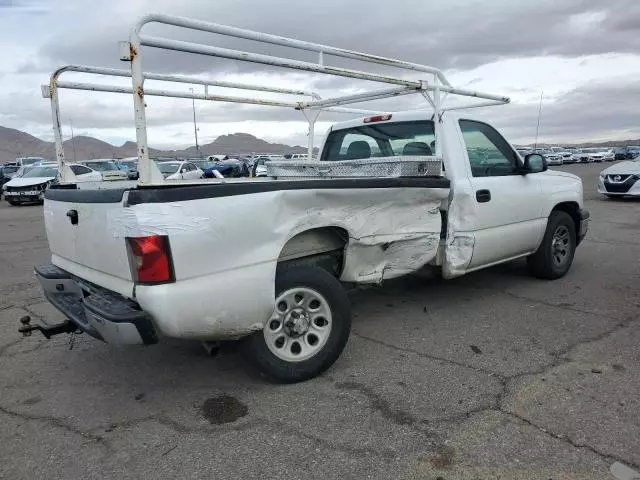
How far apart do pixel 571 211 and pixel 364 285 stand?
3.55 m

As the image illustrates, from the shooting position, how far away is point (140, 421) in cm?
325

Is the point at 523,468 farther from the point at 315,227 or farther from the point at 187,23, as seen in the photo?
the point at 187,23

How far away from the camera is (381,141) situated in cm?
552

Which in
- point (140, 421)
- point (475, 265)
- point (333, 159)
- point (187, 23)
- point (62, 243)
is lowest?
point (140, 421)

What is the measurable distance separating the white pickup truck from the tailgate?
13mm

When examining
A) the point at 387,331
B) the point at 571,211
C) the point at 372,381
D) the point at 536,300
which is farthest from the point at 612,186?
the point at 372,381

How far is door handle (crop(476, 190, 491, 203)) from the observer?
4.90 metres

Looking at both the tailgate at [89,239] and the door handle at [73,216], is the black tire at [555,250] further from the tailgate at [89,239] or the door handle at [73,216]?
the door handle at [73,216]

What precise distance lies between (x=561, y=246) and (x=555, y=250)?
0.11m

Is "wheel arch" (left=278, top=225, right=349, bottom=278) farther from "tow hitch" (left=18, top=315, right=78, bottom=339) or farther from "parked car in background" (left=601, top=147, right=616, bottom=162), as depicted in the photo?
"parked car in background" (left=601, top=147, right=616, bottom=162)

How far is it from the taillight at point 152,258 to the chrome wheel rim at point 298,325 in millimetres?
834

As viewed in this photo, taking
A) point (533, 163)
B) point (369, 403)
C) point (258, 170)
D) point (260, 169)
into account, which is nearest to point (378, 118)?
point (533, 163)

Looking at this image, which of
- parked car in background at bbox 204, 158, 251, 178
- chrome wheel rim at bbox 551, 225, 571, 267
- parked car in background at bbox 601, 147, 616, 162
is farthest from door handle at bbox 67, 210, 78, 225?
parked car in background at bbox 601, 147, 616, 162

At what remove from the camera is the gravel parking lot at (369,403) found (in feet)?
9.04
